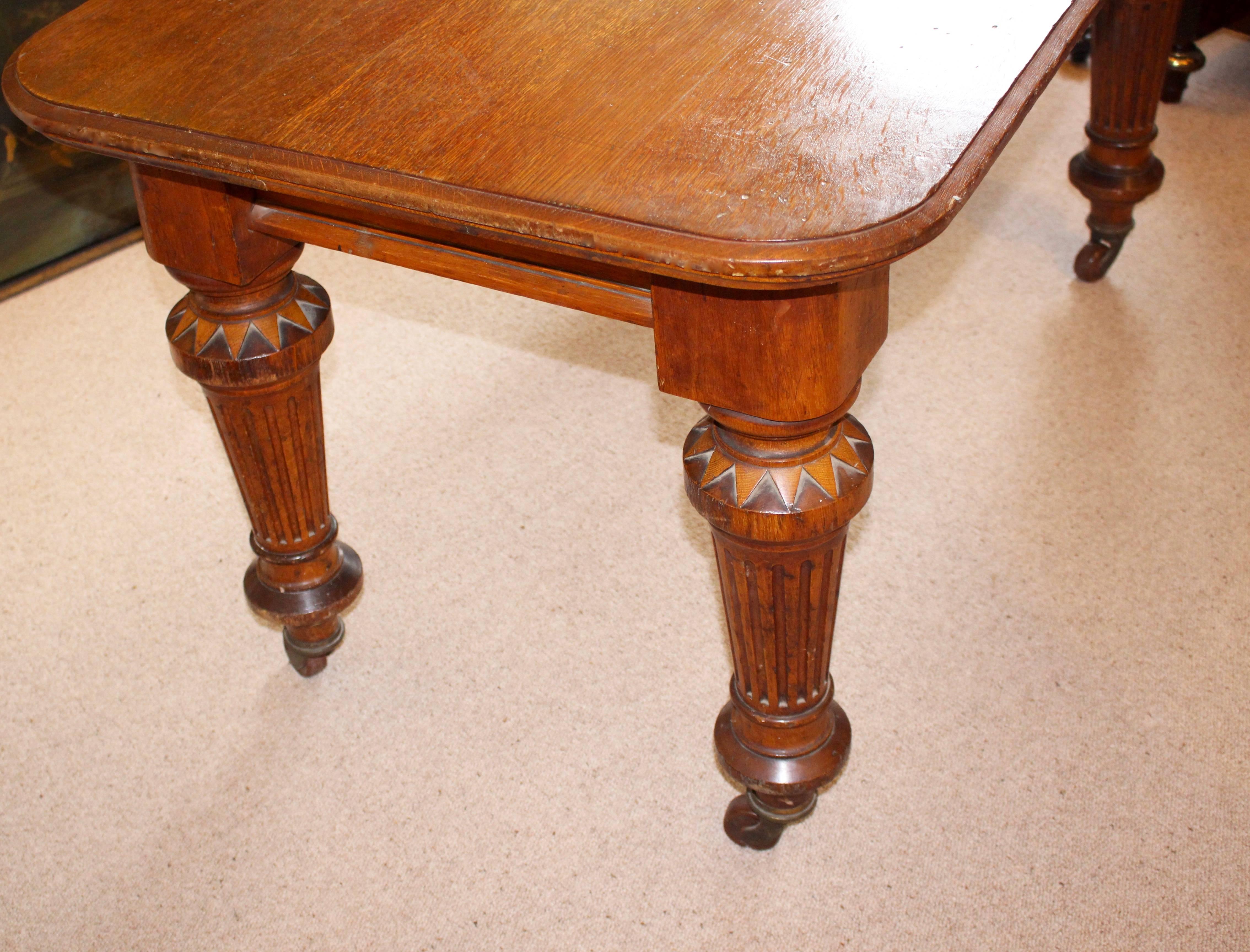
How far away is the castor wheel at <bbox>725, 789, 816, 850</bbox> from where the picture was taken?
101cm

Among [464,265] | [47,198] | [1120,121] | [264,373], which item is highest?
[464,265]

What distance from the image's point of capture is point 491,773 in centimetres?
116

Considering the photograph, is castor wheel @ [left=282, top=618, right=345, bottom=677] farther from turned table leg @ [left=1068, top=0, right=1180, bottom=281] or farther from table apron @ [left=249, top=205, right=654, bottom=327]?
turned table leg @ [left=1068, top=0, right=1180, bottom=281]

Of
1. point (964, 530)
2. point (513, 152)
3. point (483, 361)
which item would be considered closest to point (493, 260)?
point (513, 152)

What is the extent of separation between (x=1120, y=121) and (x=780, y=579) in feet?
3.31

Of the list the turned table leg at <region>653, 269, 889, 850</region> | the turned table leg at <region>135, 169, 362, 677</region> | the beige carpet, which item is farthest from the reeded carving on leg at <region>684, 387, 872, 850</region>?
the turned table leg at <region>135, 169, 362, 677</region>

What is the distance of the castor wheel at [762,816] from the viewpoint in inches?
39.9

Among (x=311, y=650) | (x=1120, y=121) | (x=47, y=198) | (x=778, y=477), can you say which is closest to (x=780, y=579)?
(x=778, y=477)

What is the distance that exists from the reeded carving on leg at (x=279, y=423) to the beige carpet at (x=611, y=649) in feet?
0.44

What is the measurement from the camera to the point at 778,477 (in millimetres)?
797

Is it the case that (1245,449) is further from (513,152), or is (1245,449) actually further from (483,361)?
(513,152)

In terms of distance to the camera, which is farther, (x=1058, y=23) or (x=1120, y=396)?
(x=1120, y=396)

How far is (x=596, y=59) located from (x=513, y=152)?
14cm

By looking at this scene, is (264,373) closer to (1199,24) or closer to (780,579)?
(780,579)
